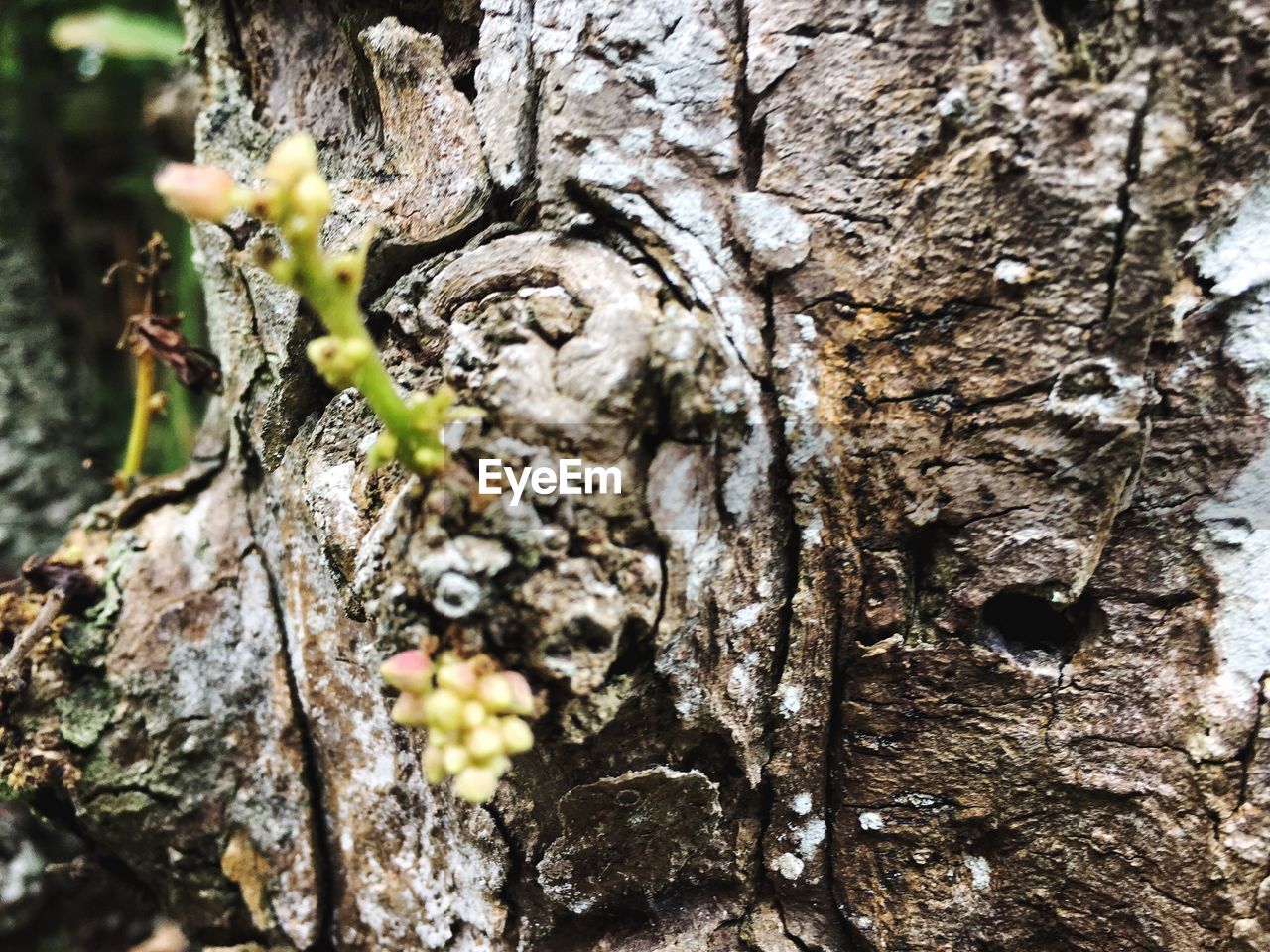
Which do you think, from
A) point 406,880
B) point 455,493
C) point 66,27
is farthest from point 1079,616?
point 66,27

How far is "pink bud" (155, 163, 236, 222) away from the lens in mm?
509

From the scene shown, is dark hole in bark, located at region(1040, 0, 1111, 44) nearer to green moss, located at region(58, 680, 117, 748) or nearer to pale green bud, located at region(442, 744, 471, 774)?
pale green bud, located at region(442, 744, 471, 774)

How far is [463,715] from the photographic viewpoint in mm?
552

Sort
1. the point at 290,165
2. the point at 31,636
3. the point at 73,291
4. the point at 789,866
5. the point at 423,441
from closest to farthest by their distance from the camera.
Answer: the point at 290,165 → the point at 423,441 → the point at 789,866 → the point at 31,636 → the point at 73,291

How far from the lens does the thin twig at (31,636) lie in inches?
39.9

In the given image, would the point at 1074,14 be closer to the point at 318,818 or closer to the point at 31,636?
the point at 318,818

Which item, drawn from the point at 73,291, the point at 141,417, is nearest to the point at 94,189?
the point at 73,291

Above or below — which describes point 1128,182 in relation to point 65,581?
above

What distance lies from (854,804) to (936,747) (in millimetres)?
105

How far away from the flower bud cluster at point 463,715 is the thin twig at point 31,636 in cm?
73

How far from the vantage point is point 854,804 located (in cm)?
86

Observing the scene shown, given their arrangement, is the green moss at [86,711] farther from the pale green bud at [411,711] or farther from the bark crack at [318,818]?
the pale green bud at [411,711]

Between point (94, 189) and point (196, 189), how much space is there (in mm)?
1938

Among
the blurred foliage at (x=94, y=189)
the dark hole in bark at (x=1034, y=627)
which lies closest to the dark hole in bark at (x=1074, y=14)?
the dark hole in bark at (x=1034, y=627)
